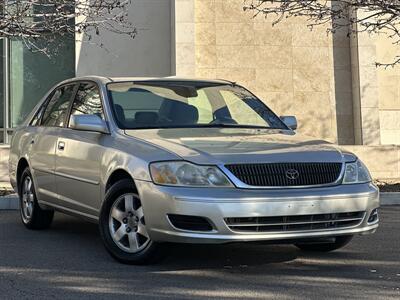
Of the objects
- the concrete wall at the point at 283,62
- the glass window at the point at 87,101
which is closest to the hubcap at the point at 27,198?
the glass window at the point at 87,101

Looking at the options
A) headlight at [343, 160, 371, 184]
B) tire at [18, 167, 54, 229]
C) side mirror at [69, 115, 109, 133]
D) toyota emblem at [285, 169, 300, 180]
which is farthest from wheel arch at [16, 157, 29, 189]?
headlight at [343, 160, 371, 184]

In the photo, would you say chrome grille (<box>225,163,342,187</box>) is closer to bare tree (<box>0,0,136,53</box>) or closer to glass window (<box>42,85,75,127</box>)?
glass window (<box>42,85,75,127</box>)

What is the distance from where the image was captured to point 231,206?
4453 millimetres

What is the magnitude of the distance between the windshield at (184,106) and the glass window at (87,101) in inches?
6.8

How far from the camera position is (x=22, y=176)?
718 centimetres

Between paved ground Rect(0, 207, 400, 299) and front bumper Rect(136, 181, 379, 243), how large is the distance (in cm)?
36

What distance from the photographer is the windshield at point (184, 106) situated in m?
5.70

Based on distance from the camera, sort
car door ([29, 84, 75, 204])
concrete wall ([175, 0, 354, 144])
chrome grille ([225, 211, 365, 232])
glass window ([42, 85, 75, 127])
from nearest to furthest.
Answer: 1. chrome grille ([225, 211, 365, 232])
2. car door ([29, 84, 75, 204])
3. glass window ([42, 85, 75, 127])
4. concrete wall ([175, 0, 354, 144])

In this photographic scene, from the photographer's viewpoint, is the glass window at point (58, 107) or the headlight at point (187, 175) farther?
the glass window at point (58, 107)

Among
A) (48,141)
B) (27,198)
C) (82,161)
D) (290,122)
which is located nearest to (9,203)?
(27,198)

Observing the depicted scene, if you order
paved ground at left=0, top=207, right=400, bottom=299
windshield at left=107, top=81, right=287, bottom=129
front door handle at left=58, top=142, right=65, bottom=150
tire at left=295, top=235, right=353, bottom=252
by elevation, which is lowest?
paved ground at left=0, top=207, right=400, bottom=299

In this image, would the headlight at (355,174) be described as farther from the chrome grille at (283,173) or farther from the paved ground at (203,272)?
the paved ground at (203,272)

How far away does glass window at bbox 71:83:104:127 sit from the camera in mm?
5912

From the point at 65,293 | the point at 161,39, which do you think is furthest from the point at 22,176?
the point at 161,39
